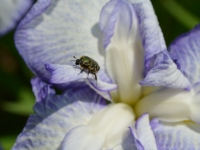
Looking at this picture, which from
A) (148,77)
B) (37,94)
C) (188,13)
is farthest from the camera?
(188,13)

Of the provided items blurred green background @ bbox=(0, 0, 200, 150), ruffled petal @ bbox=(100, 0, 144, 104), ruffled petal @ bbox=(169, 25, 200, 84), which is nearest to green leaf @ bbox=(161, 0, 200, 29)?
blurred green background @ bbox=(0, 0, 200, 150)

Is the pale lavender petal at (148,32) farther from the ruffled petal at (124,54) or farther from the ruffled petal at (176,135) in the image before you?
the ruffled petal at (176,135)

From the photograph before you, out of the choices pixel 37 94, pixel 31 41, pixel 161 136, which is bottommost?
pixel 161 136

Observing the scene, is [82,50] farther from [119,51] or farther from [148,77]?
[148,77]

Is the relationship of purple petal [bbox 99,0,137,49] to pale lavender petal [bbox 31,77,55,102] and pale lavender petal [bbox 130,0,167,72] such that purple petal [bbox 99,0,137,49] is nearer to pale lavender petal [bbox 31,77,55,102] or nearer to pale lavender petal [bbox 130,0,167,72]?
pale lavender petal [bbox 130,0,167,72]

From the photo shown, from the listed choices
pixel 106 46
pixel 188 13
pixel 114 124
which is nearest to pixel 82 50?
pixel 106 46

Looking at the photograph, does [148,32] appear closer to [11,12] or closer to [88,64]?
[88,64]

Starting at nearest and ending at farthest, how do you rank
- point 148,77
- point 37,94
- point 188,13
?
point 148,77
point 37,94
point 188,13

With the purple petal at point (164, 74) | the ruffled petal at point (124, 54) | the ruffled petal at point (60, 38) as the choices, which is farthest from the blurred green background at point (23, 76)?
the purple petal at point (164, 74)
